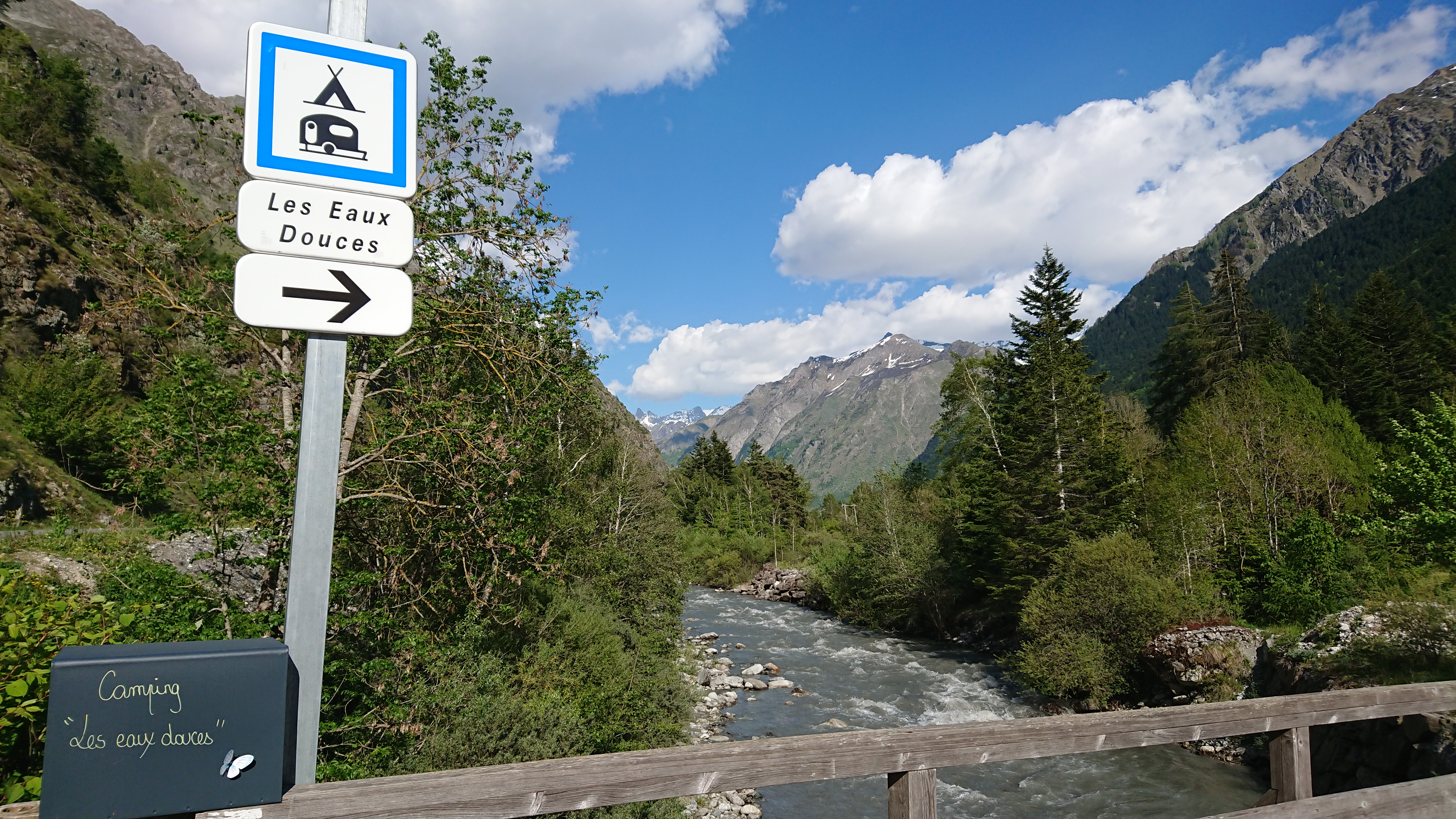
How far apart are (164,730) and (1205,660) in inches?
902

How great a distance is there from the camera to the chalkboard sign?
1.53 metres

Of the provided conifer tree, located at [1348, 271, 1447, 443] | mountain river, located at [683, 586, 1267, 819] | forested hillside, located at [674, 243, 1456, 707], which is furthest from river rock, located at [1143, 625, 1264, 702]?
conifer tree, located at [1348, 271, 1447, 443]

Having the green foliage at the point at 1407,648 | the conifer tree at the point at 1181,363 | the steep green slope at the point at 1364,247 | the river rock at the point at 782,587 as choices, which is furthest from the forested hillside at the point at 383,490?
the steep green slope at the point at 1364,247

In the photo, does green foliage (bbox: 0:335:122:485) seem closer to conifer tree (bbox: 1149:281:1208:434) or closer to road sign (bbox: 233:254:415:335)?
road sign (bbox: 233:254:415:335)

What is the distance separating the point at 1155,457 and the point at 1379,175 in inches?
8980

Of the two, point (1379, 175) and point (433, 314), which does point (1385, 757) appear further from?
point (1379, 175)

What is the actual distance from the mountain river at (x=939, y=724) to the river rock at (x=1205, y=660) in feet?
7.48

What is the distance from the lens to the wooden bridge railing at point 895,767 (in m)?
2.00

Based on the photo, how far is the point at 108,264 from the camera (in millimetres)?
6320

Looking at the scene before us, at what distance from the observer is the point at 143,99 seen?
291 ft

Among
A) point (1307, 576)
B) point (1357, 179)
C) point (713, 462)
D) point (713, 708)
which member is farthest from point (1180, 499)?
point (1357, 179)

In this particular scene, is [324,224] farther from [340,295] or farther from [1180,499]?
[1180,499]

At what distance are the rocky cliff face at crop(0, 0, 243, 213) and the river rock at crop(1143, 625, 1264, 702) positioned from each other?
22.5 m

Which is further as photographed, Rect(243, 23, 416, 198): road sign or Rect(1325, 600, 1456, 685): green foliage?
Rect(1325, 600, 1456, 685): green foliage
